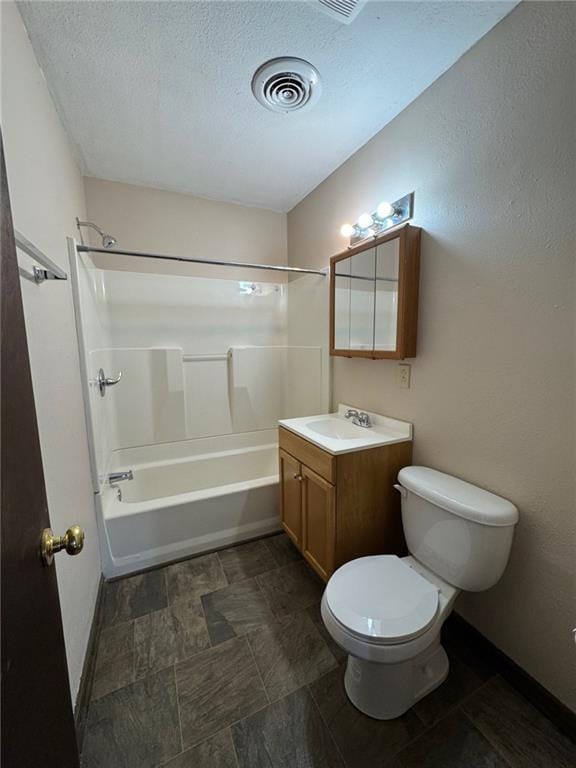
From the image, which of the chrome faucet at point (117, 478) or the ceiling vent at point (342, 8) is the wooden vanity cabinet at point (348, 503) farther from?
the ceiling vent at point (342, 8)

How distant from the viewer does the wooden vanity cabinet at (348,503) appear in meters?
1.45

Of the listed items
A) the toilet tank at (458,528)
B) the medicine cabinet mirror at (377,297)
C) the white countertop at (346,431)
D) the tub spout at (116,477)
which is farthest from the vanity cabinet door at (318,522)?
the tub spout at (116,477)

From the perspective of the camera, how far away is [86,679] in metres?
1.18

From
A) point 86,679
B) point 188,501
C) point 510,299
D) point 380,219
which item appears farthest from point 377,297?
point 86,679

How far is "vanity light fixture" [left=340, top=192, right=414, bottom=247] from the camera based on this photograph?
5.03 ft

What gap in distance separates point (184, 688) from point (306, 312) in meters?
2.20

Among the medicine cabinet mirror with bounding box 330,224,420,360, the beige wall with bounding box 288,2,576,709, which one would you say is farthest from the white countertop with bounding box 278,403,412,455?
the medicine cabinet mirror with bounding box 330,224,420,360

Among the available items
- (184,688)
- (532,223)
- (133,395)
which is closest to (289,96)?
(532,223)

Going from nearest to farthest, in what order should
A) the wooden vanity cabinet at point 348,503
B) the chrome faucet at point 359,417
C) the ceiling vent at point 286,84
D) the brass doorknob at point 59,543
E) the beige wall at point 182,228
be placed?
the brass doorknob at point 59,543 → the ceiling vent at point 286,84 → the wooden vanity cabinet at point 348,503 → the chrome faucet at point 359,417 → the beige wall at point 182,228

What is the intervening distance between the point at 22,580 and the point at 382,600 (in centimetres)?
108

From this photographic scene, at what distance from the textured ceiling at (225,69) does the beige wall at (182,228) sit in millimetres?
281

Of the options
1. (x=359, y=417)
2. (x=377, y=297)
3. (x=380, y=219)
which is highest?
(x=380, y=219)

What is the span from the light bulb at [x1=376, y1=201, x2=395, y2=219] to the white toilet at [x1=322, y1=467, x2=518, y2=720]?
1.32 metres

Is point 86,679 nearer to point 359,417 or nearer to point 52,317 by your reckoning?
point 52,317
